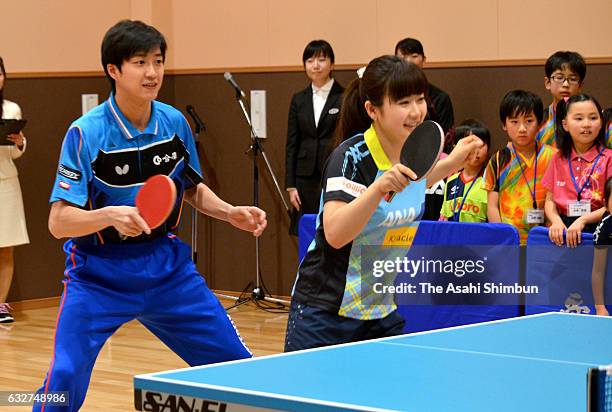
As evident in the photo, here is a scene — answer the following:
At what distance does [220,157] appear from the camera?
972 centimetres

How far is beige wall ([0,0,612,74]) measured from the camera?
782cm

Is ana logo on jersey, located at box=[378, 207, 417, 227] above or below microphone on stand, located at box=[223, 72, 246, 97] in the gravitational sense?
below

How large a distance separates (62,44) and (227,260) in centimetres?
242

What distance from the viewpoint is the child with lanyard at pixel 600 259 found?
562cm

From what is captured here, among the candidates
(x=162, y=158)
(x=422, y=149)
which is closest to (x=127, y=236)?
(x=162, y=158)

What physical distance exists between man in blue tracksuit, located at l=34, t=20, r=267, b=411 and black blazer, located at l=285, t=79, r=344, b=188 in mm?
4399

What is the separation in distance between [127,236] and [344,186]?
0.92 m

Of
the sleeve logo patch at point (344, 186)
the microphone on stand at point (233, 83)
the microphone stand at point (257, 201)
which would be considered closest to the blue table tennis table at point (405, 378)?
the sleeve logo patch at point (344, 186)

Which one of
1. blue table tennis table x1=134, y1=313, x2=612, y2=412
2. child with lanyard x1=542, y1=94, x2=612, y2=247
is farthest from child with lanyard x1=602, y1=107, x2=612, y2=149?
blue table tennis table x1=134, y1=313, x2=612, y2=412

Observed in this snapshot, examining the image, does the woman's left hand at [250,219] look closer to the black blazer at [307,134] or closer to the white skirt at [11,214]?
the black blazer at [307,134]

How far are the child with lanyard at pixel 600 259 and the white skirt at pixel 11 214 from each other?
4844 mm

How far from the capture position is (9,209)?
8.58 m

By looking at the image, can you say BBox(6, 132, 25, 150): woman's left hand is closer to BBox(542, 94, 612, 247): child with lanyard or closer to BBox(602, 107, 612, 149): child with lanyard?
BBox(542, 94, 612, 247): child with lanyard

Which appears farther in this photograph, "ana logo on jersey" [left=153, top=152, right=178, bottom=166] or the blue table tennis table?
"ana logo on jersey" [left=153, top=152, right=178, bottom=166]
